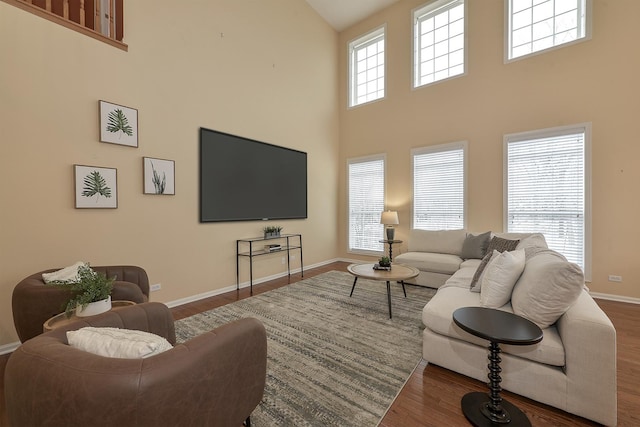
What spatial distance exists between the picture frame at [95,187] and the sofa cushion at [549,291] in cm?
400

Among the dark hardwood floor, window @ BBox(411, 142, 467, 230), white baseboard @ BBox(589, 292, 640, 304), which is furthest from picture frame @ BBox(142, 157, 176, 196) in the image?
white baseboard @ BBox(589, 292, 640, 304)

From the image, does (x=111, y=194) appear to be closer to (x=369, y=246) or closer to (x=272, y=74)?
(x=272, y=74)

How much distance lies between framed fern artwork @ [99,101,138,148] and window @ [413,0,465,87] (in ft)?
16.5

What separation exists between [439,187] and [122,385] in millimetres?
5336

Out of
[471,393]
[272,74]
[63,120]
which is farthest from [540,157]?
[63,120]

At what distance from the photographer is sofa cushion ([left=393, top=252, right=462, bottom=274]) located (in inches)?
161

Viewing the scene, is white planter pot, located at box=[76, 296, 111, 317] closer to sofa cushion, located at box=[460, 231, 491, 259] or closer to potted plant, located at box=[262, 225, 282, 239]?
potted plant, located at box=[262, 225, 282, 239]

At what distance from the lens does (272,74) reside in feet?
16.1

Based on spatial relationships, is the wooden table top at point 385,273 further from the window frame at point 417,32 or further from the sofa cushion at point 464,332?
the window frame at point 417,32

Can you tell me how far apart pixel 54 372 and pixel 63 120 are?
2.87m

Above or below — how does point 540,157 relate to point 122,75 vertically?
below

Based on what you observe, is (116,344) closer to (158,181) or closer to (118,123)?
(158,181)

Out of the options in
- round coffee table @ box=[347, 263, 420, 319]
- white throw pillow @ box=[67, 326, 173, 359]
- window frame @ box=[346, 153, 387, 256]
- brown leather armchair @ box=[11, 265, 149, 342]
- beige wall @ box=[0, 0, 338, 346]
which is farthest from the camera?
window frame @ box=[346, 153, 387, 256]

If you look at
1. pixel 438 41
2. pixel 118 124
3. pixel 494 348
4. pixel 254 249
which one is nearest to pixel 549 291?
pixel 494 348
